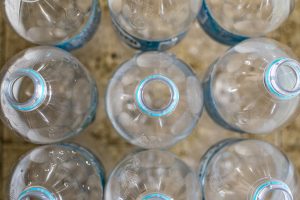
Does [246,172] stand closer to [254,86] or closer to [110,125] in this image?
[254,86]

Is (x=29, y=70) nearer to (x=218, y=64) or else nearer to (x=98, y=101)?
(x=98, y=101)

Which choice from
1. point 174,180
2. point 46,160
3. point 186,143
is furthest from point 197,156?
point 46,160

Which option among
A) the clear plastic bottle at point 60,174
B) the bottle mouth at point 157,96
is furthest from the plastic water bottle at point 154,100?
the clear plastic bottle at point 60,174

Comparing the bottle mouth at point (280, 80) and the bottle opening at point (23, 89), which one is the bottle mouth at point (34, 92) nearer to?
the bottle opening at point (23, 89)

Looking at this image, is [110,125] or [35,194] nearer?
[35,194]

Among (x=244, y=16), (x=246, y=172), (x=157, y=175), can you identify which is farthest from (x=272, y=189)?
(x=244, y=16)

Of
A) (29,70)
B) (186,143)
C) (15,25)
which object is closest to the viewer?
(29,70)
